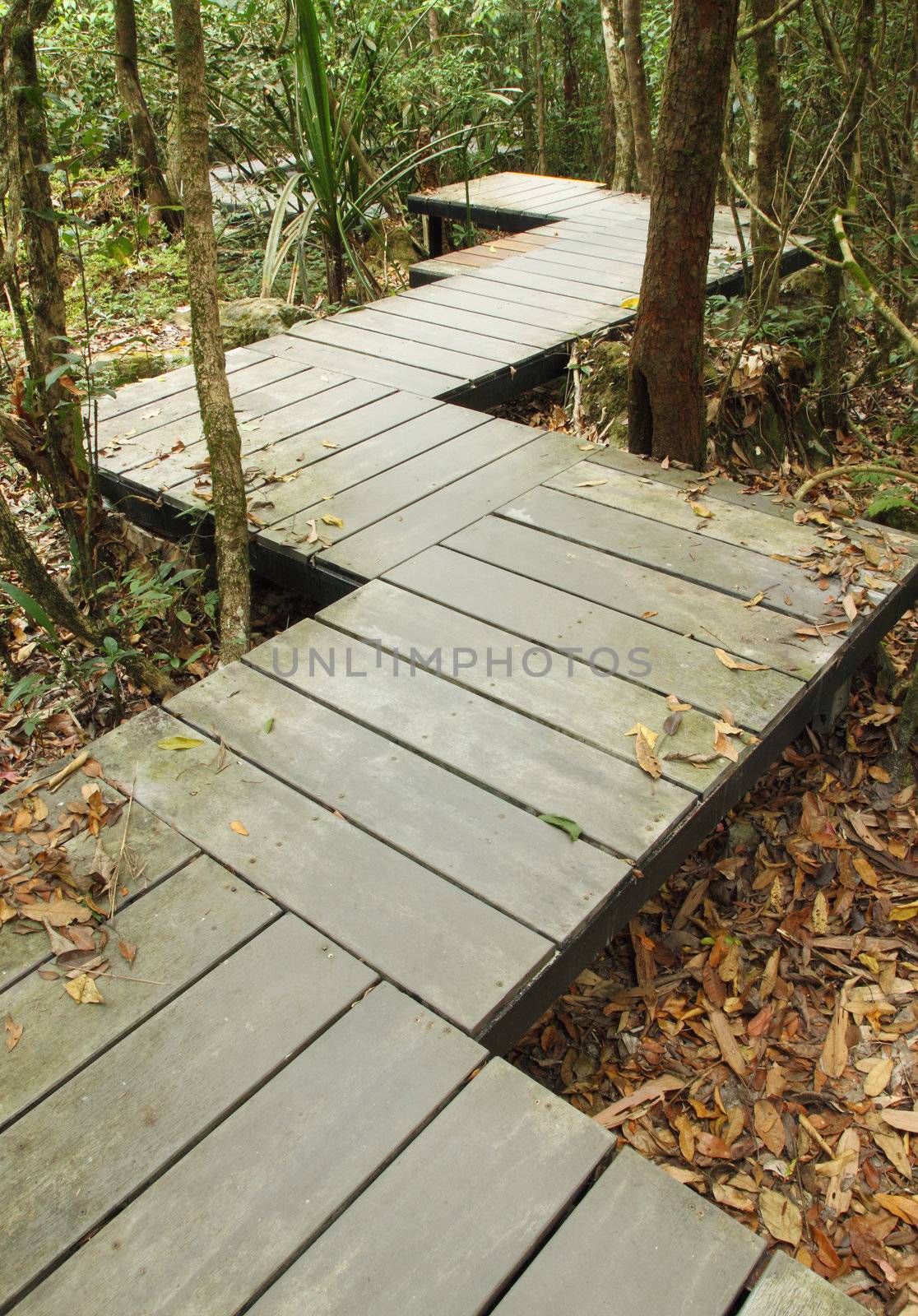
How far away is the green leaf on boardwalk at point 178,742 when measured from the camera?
2047mm

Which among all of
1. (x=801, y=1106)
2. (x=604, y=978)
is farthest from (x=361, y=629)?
(x=801, y=1106)

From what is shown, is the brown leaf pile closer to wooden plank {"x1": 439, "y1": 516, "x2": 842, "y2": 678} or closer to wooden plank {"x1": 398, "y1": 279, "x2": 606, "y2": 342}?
wooden plank {"x1": 439, "y1": 516, "x2": 842, "y2": 678}

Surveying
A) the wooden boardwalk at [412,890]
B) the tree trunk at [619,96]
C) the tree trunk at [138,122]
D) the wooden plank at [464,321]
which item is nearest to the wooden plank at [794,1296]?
the wooden boardwalk at [412,890]

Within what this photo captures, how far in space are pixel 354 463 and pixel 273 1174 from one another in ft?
7.36

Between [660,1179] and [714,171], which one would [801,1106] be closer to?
[660,1179]

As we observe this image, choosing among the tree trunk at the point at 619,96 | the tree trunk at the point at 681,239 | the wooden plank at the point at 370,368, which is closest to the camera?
the tree trunk at the point at 681,239

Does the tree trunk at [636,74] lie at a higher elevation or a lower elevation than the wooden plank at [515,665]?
higher

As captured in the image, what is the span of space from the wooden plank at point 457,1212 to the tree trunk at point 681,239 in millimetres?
2148

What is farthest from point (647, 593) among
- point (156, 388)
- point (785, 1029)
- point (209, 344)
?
point (156, 388)

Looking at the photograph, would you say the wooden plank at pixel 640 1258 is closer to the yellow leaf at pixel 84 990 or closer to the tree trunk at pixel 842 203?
the yellow leaf at pixel 84 990

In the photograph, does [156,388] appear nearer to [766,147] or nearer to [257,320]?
[257,320]

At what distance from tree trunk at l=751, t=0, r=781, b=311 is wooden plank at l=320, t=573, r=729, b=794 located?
185 centimetres

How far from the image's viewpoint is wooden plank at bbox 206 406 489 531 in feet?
9.61

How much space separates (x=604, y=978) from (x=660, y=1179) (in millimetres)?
927
